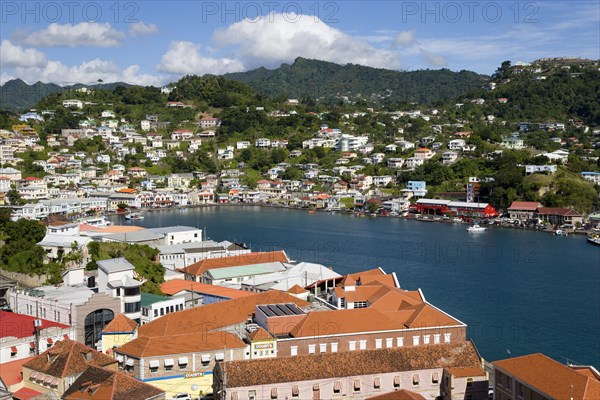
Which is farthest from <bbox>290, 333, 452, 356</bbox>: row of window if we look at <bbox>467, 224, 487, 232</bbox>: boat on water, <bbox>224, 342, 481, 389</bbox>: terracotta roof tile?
<bbox>467, 224, 487, 232</bbox>: boat on water

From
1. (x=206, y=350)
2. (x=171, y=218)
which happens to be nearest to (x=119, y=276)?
(x=206, y=350)

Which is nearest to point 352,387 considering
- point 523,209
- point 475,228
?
point 475,228

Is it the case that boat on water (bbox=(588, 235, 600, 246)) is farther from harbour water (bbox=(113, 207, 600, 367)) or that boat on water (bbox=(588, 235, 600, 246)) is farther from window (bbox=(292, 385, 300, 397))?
window (bbox=(292, 385, 300, 397))

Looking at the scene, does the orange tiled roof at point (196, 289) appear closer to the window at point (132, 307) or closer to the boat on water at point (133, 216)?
the window at point (132, 307)

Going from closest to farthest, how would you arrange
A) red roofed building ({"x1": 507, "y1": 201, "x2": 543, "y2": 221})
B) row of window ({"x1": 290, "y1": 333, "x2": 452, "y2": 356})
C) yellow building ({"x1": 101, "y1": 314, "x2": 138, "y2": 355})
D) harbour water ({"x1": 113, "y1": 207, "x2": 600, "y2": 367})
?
row of window ({"x1": 290, "y1": 333, "x2": 452, "y2": 356}) → yellow building ({"x1": 101, "y1": 314, "x2": 138, "y2": 355}) → harbour water ({"x1": 113, "y1": 207, "x2": 600, "y2": 367}) → red roofed building ({"x1": 507, "y1": 201, "x2": 543, "y2": 221})

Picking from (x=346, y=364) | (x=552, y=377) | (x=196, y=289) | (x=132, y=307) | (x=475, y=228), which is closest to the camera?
(x=552, y=377)

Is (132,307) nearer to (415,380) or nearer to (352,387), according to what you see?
(352,387)
